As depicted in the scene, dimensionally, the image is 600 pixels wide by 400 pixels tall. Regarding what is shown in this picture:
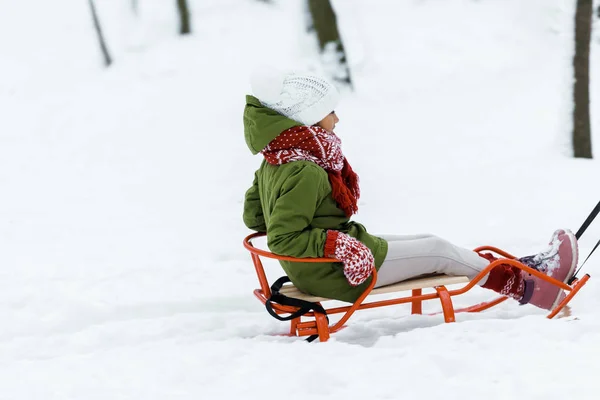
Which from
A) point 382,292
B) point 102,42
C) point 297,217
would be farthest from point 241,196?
point 102,42

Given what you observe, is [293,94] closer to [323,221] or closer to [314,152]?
[314,152]

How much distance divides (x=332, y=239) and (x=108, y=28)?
1510 centimetres

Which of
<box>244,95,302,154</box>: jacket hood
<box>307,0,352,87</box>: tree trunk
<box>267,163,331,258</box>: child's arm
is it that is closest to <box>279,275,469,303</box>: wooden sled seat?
<box>267,163,331,258</box>: child's arm

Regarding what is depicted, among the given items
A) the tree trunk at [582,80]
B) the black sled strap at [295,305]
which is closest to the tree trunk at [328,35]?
the tree trunk at [582,80]

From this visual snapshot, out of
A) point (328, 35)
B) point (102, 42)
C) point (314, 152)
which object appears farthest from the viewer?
point (102, 42)

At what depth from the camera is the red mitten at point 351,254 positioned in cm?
362

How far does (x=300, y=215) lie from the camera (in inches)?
141

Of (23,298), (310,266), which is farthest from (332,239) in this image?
(23,298)

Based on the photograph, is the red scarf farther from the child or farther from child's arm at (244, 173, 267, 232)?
child's arm at (244, 173, 267, 232)

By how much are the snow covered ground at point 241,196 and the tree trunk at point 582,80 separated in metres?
0.18

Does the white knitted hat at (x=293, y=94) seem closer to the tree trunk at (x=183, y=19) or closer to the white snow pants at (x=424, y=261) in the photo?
the white snow pants at (x=424, y=261)

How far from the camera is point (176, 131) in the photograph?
959 centimetres

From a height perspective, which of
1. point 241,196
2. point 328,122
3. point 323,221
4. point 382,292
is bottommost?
point 241,196

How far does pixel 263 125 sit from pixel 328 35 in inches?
245
